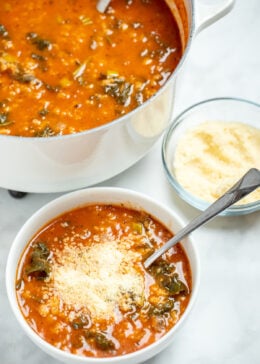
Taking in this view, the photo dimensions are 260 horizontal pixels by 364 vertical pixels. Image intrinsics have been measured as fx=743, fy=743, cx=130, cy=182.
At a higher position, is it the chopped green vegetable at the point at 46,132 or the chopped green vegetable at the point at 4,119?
the chopped green vegetable at the point at 4,119

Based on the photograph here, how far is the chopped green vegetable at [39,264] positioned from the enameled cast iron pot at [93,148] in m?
0.19

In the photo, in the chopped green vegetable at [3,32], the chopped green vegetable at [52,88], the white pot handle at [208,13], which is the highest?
the white pot handle at [208,13]

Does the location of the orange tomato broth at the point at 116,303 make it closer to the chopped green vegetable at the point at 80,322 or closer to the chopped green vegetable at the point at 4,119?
the chopped green vegetable at the point at 80,322

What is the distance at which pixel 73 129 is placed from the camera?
2.13 metres

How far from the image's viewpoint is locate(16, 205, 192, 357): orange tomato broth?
192 centimetres

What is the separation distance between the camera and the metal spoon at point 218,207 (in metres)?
2.02

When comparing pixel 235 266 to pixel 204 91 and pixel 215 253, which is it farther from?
pixel 204 91

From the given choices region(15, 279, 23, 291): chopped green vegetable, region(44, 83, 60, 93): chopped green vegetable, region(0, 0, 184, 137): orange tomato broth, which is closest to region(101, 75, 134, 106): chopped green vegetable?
region(0, 0, 184, 137): orange tomato broth

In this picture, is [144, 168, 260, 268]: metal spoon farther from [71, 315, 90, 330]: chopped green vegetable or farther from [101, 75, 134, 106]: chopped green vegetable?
[101, 75, 134, 106]: chopped green vegetable

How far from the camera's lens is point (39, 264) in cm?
202

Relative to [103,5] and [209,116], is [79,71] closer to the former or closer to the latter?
[103,5]

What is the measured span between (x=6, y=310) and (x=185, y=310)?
1.79 ft

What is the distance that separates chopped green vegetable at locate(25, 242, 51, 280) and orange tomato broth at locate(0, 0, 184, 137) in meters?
0.33

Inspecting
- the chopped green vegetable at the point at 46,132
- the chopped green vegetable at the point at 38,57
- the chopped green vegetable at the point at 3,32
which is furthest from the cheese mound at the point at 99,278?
the chopped green vegetable at the point at 3,32
